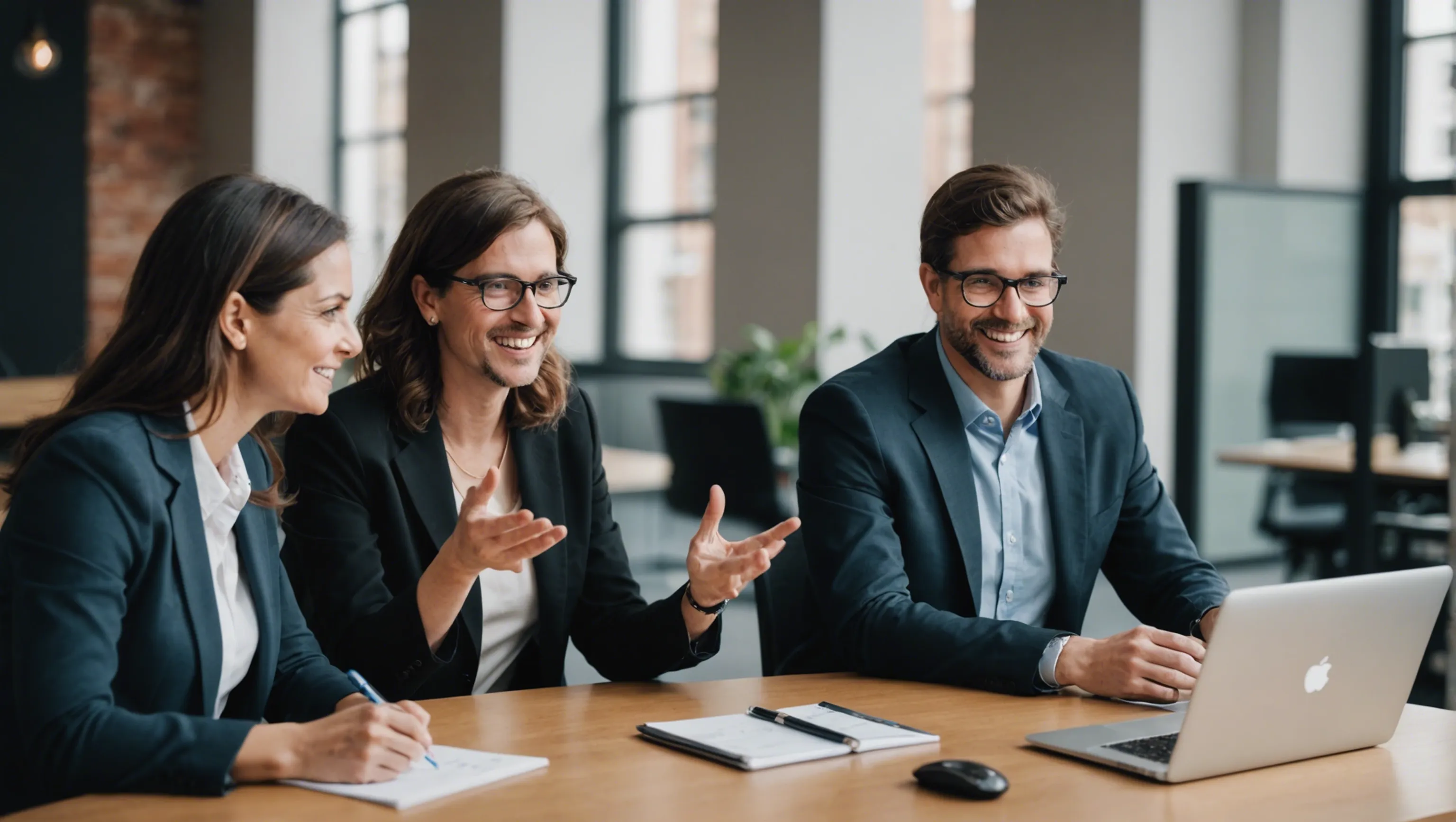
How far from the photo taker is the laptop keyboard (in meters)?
1.50

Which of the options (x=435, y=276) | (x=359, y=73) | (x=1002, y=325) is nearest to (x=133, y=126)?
(x=359, y=73)

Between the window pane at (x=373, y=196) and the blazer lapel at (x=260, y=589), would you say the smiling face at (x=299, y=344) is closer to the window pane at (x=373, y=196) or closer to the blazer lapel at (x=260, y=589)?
the blazer lapel at (x=260, y=589)

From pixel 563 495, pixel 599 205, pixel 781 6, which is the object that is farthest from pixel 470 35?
pixel 563 495

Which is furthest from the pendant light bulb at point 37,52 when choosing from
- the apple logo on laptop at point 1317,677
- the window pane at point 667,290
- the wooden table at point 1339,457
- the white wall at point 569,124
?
the apple logo on laptop at point 1317,677

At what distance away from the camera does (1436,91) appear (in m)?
5.93

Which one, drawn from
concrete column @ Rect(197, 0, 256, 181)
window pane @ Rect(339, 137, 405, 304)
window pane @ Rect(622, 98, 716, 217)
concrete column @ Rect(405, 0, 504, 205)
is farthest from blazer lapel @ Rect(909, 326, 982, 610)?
concrete column @ Rect(197, 0, 256, 181)

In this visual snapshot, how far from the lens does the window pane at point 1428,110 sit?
5832 millimetres

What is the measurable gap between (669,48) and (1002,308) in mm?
6273

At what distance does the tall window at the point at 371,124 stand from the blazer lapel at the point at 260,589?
26.6ft

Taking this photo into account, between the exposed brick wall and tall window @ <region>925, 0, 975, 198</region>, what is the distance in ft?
19.4

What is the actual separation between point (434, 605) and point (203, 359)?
1.52 feet

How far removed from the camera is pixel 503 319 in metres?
2.09

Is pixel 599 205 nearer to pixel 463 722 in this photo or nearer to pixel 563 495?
pixel 563 495

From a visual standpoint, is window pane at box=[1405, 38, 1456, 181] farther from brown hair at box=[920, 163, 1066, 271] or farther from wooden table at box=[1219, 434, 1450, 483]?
brown hair at box=[920, 163, 1066, 271]
